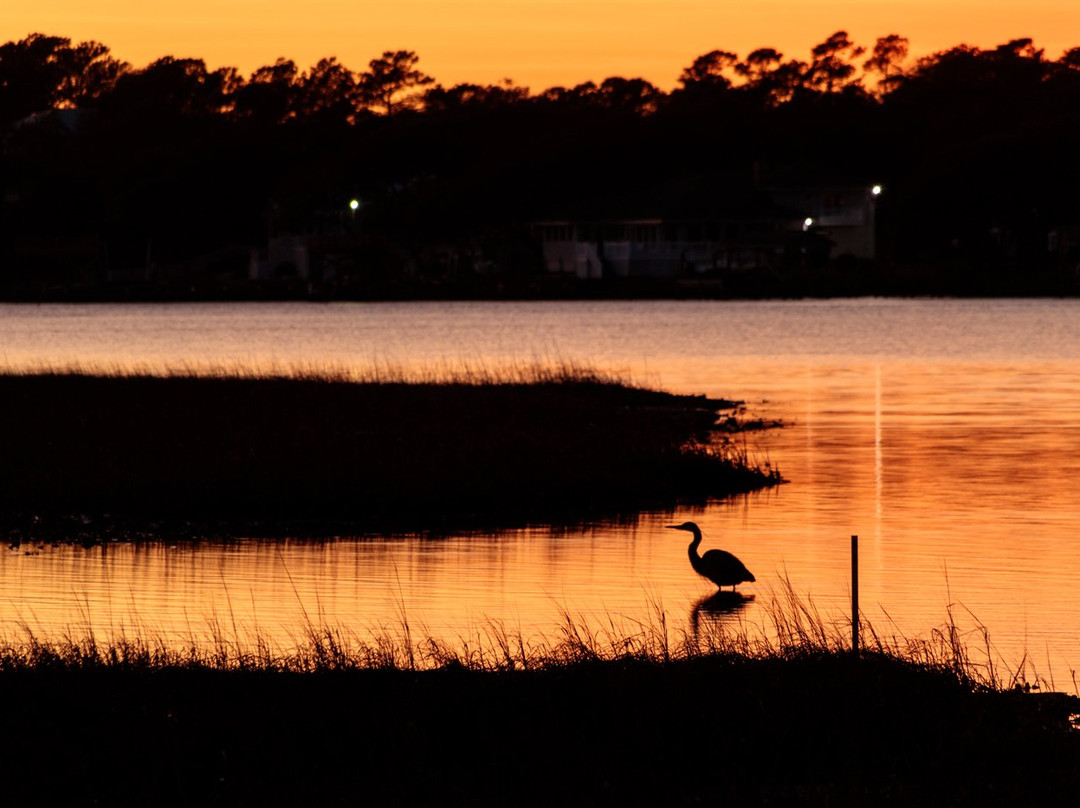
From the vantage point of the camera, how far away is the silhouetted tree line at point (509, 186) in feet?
468

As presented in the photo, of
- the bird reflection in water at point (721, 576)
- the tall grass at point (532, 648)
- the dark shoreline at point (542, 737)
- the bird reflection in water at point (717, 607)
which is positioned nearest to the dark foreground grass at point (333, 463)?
the bird reflection in water at point (721, 576)

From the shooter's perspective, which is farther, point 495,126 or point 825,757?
point 495,126

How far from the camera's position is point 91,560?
931 inches

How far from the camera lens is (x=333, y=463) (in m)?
29.4

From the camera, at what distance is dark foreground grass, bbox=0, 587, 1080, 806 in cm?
1201

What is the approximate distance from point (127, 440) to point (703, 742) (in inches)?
802

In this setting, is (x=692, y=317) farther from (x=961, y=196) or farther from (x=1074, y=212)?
(x=1074, y=212)

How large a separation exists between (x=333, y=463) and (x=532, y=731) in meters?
16.4

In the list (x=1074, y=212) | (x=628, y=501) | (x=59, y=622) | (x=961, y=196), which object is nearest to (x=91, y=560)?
(x=59, y=622)

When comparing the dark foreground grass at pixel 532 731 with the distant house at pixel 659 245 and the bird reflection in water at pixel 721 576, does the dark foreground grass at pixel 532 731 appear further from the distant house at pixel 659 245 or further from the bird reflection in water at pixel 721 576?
the distant house at pixel 659 245

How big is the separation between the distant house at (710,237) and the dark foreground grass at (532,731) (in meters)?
126

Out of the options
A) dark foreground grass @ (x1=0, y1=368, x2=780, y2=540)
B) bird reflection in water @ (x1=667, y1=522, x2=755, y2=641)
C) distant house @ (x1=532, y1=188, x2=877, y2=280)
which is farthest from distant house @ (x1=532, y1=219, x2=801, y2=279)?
bird reflection in water @ (x1=667, y1=522, x2=755, y2=641)

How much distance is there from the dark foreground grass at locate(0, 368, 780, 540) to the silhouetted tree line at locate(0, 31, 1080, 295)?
102185 mm

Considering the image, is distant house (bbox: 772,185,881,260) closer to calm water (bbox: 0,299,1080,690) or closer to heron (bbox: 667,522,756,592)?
calm water (bbox: 0,299,1080,690)
